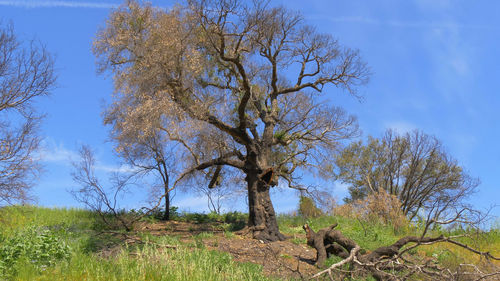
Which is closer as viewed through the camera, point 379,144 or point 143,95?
point 143,95

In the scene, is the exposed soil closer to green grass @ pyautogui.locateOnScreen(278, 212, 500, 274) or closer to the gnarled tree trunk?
the gnarled tree trunk

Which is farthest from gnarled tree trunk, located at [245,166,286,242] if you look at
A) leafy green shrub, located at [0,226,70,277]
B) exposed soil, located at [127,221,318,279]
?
leafy green shrub, located at [0,226,70,277]

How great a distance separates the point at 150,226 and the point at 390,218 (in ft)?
32.2

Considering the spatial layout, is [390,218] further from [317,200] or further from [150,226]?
[150,226]

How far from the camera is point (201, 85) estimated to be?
14.9 m

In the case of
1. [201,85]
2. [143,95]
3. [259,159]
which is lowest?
[259,159]

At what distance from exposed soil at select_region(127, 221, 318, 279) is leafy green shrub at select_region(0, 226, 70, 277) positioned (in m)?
2.80

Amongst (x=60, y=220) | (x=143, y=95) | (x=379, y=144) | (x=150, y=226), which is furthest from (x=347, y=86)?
(x=379, y=144)

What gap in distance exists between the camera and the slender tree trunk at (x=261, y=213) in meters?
13.2

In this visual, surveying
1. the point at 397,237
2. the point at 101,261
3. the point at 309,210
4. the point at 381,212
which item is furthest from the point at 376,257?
the point at 309,210

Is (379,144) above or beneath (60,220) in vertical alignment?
above

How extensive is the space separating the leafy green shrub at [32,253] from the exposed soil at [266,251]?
2.80 m

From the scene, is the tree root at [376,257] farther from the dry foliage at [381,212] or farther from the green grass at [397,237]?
the dry foliage at [381,212]

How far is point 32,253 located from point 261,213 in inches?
290
